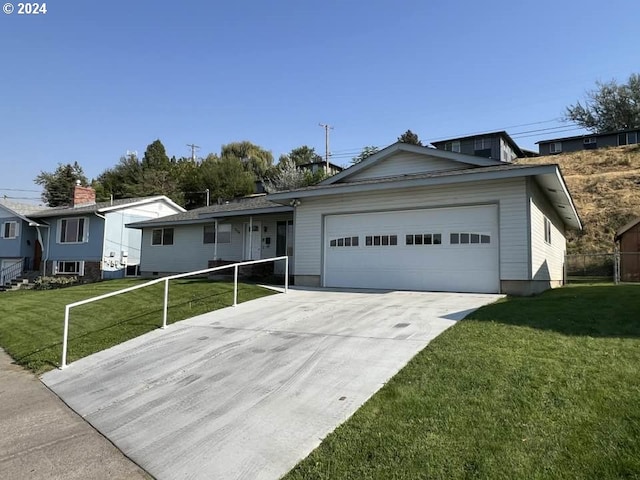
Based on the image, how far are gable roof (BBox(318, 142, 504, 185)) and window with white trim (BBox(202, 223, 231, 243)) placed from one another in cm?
659

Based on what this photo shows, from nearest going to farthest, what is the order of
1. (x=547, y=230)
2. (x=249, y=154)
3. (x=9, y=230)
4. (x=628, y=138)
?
(x=547, y=230)
(x=9, y=230)
(x=628, y=138)
(x=249, y=154)

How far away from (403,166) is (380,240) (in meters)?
3.23

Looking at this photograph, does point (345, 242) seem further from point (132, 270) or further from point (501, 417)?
point (132, 270)

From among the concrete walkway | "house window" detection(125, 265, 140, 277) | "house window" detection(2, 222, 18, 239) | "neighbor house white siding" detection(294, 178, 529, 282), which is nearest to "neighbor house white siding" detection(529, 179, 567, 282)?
"neighbor house white siding" detection(294, 178, 529, 282)

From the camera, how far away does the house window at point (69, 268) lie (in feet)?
85.1

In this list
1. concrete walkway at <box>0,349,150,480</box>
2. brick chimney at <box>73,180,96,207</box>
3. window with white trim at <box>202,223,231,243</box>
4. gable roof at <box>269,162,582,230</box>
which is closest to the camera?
concrete walkway at <box>0,349,150,480</box>

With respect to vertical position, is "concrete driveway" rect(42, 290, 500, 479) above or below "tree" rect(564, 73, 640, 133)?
below

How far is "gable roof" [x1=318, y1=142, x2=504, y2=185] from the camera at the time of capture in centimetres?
1341

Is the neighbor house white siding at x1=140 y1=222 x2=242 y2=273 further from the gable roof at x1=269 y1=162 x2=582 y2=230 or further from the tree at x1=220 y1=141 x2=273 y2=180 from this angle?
the tree at x1=220 y1=141 x2=273 y2=180

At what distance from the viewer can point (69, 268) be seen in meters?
26.8

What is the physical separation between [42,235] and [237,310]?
80.8 feet

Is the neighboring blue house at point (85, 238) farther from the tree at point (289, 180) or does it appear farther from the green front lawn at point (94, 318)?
the tree at point (289, 180)

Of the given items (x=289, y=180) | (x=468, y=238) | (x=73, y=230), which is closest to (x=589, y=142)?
(x=289, y=180)

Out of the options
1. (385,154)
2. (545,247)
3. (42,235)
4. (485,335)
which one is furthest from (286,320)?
(42,235)
